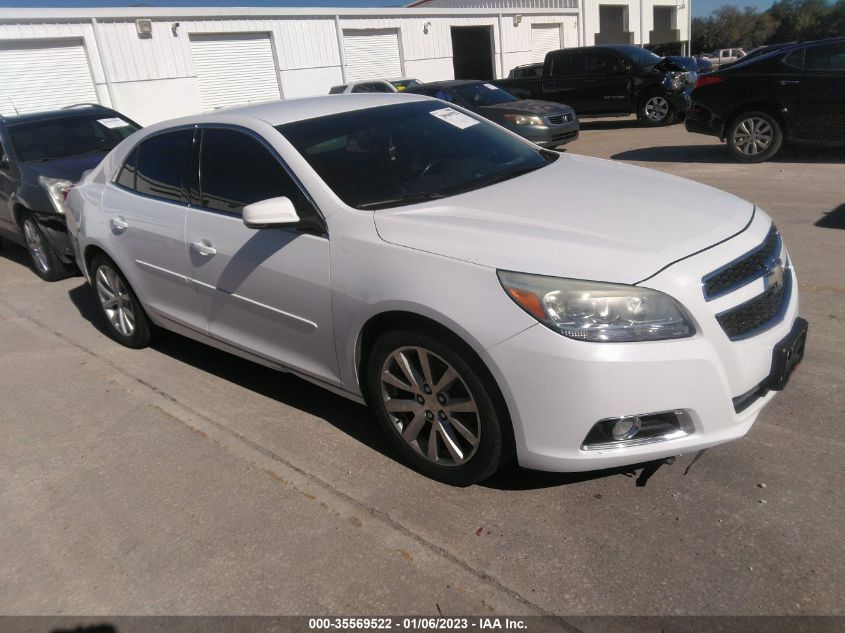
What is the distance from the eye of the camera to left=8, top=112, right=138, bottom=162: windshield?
24.5 ft

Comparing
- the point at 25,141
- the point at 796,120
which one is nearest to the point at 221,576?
the point at 25,141

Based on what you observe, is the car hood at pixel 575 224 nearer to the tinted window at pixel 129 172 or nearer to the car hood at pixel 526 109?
the tinted window at pixel 129 172

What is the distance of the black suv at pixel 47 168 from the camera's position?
265 inches

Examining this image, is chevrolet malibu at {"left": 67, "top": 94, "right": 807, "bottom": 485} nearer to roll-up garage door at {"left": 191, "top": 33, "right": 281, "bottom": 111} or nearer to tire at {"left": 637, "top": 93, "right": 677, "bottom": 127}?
tire at {"left": 637, "top": 93, "right": 677, "bottom": 127}

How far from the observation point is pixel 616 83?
602 inches

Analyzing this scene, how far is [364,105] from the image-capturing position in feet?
13.1

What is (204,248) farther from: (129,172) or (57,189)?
(57,189)

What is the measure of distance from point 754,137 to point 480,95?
508 centimetres

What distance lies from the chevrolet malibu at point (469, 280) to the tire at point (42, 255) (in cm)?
330

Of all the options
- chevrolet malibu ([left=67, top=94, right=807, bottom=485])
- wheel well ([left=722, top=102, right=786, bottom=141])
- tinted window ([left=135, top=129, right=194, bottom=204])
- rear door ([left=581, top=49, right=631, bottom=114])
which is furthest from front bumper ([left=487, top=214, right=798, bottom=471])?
rear door ([left=581, top=49, right=631, bottom=114])

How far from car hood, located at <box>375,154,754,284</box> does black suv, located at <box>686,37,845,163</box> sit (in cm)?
662

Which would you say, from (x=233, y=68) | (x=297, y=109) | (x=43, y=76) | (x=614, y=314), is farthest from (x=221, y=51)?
(x=614, y=314)

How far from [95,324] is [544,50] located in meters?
28.8

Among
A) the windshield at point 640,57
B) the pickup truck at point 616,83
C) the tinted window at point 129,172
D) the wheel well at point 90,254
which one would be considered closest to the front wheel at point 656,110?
the pickup truck at point 616,83
